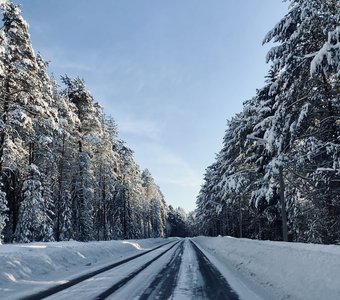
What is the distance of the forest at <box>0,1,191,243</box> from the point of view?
71.7ft

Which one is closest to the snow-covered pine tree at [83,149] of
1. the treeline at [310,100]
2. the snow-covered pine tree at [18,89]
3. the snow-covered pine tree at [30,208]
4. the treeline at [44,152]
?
the treeline at [44,152]

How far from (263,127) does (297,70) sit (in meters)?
9.37

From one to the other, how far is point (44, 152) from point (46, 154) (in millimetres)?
421

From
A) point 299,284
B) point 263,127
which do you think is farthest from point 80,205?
point 299,284

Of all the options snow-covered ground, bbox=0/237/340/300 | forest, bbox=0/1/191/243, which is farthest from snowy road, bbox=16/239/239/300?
forest, bbox=0/1/191/243

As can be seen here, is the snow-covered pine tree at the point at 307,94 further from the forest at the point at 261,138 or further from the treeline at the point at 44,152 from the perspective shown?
the treeline at the point at 44,152

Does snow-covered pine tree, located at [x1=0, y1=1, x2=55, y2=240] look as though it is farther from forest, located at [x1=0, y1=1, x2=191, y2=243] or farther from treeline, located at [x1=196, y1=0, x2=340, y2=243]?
treeline, located at [x1=196, y1=0, x2=340, y2=243]

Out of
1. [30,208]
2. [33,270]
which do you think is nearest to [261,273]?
[33,270]

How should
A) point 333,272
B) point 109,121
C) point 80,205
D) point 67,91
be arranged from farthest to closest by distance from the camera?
1. point 109,121
2. point 67,91
3. point 80,205
4. point 333,272

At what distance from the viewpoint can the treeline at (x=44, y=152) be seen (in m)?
21.8

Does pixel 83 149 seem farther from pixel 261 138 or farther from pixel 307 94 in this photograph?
pixel 307 94

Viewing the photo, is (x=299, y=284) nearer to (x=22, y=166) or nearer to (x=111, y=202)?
(x=22, y=166)

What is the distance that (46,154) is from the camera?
32.4 metres

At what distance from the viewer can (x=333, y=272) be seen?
6.13 meters
